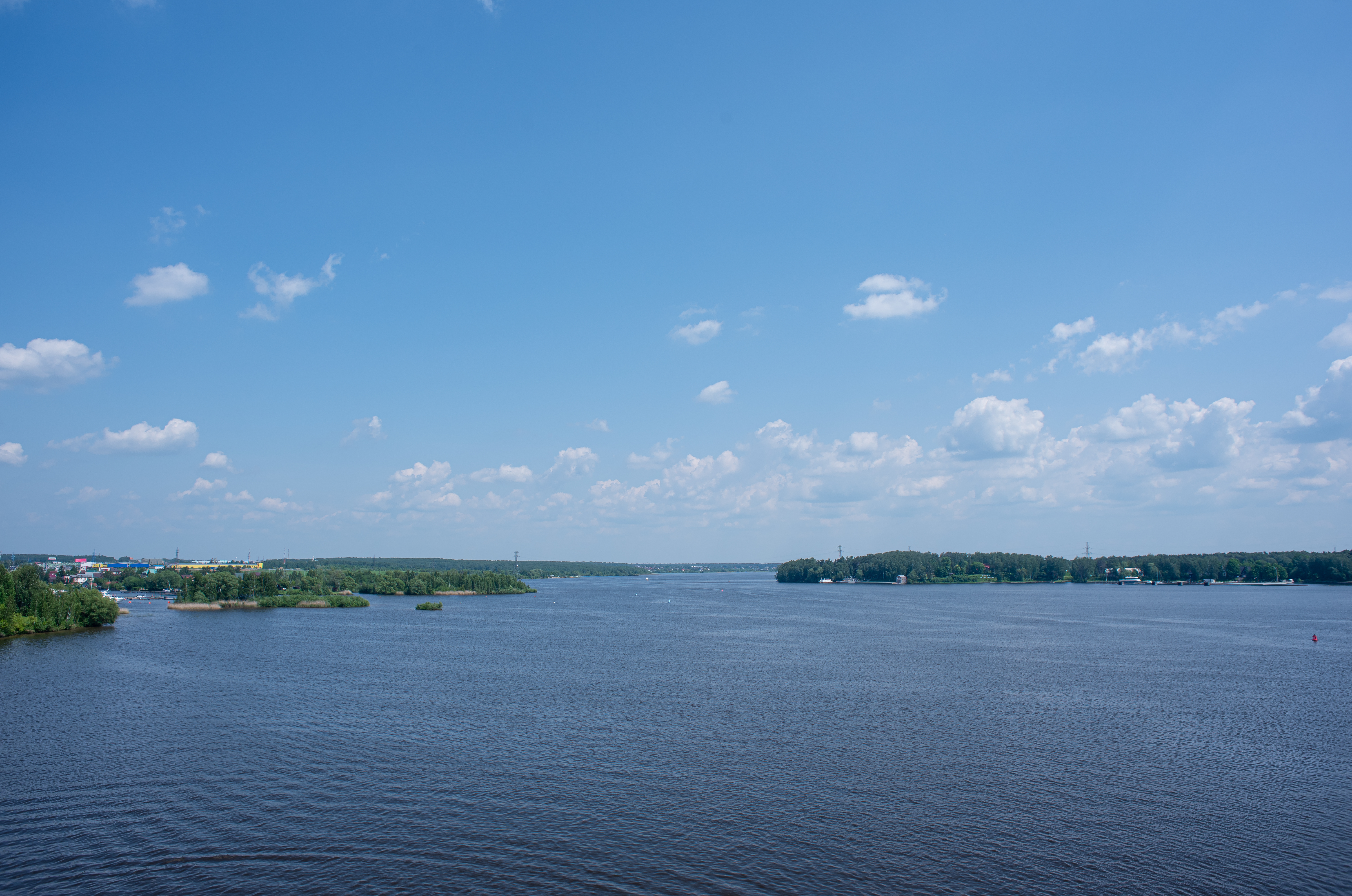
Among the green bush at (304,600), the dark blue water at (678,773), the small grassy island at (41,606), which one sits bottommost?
the green bush at (304,600)

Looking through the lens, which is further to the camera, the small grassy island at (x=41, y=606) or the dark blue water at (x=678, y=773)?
the small grassy island at (x=41, y=606)

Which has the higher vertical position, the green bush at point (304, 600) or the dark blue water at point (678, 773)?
the dark blue water at point (678, 773)

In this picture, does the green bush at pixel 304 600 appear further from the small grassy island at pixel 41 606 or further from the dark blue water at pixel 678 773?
the dark blue water at pixel 678 773

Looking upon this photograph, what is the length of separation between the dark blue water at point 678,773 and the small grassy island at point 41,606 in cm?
2805

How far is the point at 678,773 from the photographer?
38.2 m

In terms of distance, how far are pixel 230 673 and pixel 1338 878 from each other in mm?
78902

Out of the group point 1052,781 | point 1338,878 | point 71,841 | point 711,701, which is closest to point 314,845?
point 71,841

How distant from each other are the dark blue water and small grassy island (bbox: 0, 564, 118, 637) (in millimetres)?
28051

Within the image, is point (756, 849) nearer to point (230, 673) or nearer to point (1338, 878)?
point (1338, 878)

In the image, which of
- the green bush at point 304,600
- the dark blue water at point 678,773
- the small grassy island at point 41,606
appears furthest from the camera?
the green bush at point 304,600

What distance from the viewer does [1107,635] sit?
101 meters

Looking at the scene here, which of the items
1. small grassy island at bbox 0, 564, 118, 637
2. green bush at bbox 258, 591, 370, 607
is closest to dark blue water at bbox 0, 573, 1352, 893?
small grassy island at bbox 0, 564, 118, 637

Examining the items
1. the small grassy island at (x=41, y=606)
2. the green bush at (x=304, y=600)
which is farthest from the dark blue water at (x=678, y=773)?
the green bush at (x=304, y=600)

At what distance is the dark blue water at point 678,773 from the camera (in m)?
27.5
